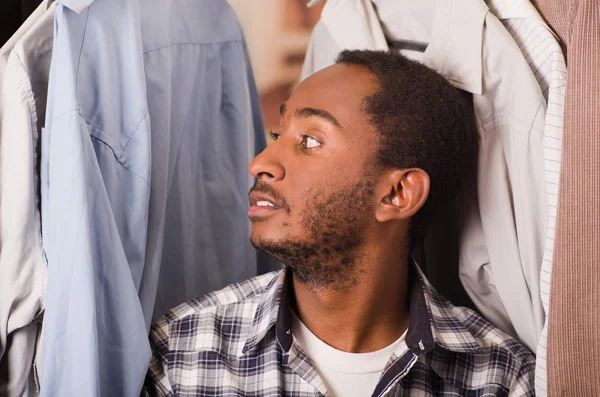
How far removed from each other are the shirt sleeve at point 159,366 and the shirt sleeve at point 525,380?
1.76 feet

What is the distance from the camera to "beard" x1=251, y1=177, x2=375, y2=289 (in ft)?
3.54

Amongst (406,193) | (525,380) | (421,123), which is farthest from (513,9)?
(525,380)

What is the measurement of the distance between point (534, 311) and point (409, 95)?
0.40m

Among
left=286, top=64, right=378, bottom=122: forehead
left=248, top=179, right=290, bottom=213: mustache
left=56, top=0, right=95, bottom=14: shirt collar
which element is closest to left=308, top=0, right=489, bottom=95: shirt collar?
left=286, top=64, right=378, bottom=122: forehead

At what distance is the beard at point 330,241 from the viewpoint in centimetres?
108

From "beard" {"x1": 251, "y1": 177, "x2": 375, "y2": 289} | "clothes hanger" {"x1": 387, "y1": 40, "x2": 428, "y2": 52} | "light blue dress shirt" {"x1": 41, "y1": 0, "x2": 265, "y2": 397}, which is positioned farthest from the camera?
"clothes hanger" {"x1": 387, "y1": 40, "x2": 428, "y2": 52}

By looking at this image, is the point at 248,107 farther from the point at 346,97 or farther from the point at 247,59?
the point at 346,97

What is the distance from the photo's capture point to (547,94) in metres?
1.13

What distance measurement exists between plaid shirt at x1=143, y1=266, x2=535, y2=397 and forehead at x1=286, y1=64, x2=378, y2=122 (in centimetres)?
28

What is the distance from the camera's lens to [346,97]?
1131 mm

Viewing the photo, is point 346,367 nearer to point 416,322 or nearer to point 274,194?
point 416,322

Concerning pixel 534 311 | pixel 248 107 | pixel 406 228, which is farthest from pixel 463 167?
pixel 248 107

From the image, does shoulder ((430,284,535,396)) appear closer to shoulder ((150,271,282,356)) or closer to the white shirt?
shoulder ((150,271,282,356))

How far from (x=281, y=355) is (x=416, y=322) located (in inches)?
8.7
